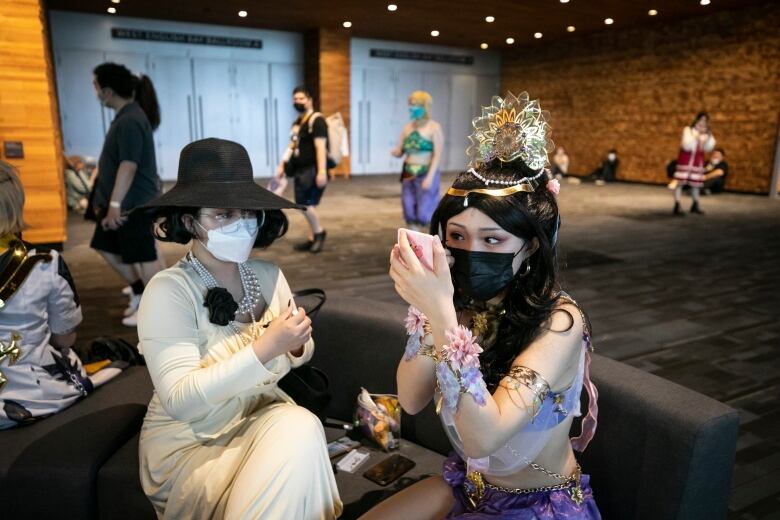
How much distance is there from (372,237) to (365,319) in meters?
4.90

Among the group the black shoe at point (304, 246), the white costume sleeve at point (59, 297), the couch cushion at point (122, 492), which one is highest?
the white costume sleeve at point (59, 297)

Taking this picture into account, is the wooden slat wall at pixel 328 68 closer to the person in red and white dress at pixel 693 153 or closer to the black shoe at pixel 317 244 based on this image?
the person in red and white dress at pixel 693 153

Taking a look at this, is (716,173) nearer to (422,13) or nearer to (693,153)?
(693,153)

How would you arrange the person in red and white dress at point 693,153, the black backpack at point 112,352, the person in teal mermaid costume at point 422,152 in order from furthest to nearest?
the person in red and white dress at point 693,153 < the person in teal mermaid costume at point 422,152 < the black backpack at point 112,352

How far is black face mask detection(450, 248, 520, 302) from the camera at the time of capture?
4.31 ft

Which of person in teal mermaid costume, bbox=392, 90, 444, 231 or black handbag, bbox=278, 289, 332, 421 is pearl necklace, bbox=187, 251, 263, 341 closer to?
black handbag, bbox=278, 289, 332, 421

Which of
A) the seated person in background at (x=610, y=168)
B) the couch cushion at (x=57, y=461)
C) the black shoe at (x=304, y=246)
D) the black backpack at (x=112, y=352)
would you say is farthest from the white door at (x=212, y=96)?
the couch cushion at (x=57, y=461)

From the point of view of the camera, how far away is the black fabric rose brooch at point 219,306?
4.85 feet

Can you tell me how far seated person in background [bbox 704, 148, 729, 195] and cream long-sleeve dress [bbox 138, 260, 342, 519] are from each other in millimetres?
12413

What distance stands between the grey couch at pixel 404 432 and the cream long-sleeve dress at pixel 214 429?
318 mm

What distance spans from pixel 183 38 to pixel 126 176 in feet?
36.2

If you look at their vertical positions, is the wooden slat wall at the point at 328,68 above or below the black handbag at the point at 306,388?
above

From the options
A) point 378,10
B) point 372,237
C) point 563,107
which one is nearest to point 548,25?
point 563,107

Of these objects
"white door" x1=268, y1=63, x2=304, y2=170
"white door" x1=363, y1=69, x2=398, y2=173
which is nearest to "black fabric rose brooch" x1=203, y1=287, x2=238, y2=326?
"white door" x1=268, y1=63, x2=304, y2=170
